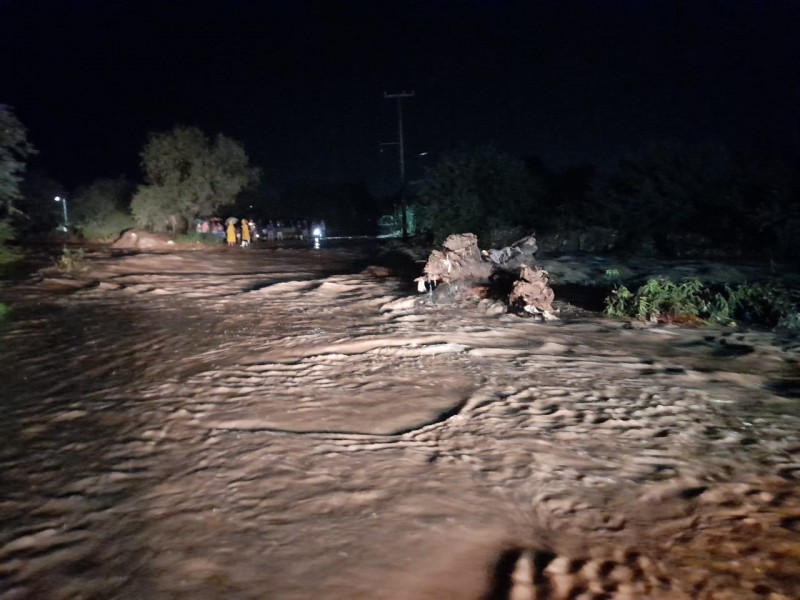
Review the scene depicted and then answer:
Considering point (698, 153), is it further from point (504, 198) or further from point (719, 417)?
point (719, 417)

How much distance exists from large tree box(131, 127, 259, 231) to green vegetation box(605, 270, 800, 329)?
28212mm

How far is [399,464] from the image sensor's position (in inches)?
209

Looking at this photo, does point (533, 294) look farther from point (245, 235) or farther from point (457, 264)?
→ point (245, 235)

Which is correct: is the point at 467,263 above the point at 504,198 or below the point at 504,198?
below

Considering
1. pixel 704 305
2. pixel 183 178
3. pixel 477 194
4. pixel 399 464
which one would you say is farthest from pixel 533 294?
pixel 183 178

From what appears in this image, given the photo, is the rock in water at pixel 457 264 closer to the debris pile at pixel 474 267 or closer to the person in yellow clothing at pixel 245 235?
the debris pile at pixel 474 267

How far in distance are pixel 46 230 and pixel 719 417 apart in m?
48.5

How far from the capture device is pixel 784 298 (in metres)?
11.7

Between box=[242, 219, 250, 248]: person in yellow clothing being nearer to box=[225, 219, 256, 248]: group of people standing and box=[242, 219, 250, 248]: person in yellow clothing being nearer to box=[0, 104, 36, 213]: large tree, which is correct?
box=[225, 219, 256, 248]: group of people standing

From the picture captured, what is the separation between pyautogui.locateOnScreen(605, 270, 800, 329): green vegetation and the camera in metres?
11.4

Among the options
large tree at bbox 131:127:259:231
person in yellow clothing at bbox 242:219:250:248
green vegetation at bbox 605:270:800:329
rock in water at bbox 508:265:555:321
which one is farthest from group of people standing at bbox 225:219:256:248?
green vegetation at bbox 605:270:800:329

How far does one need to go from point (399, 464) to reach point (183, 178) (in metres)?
33.6

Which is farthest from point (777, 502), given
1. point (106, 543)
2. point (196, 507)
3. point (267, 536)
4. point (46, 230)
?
point (46, 230)

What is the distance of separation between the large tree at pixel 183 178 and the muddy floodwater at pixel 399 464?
2541cm
